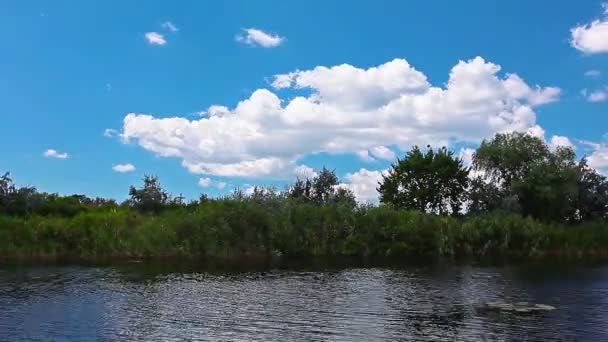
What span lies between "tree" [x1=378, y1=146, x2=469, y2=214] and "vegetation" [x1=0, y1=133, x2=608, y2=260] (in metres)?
0.16

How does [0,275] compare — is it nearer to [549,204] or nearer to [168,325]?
[168,325]

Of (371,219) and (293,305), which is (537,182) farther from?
(293,305)

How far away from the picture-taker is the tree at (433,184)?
300ft

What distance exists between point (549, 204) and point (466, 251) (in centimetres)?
2218

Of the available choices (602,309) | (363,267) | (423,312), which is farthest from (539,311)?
(363,267)

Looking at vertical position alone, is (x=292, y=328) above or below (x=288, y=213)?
below

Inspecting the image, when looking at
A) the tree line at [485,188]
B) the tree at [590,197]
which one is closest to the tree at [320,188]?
the tree line at [485,188]

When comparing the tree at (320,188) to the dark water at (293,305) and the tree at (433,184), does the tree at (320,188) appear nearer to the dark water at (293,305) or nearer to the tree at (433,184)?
the tree at (433,184)

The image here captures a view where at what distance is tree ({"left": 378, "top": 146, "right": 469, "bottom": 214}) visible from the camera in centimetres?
9138

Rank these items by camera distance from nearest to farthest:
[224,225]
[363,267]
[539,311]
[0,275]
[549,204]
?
[539,311] < [0,275] < [363,267] < [224,225] < [549,204]

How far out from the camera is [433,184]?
91.5 metres

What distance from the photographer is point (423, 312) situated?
93.5 ft

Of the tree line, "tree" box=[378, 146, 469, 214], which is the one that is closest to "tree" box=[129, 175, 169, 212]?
the tree line

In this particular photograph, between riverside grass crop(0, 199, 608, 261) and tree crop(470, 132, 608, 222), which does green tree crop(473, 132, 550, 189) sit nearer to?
tree crop(470, 132, 608, 222)
